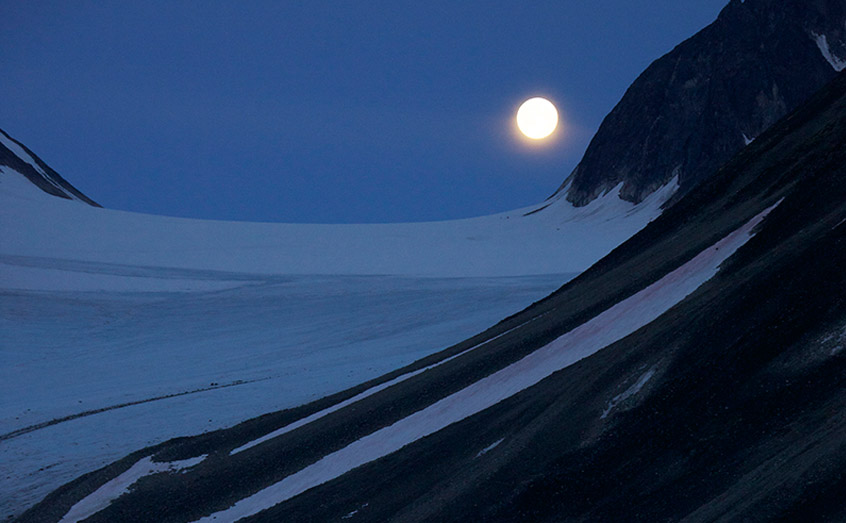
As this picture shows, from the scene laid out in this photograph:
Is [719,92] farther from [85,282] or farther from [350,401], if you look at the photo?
[350,401]

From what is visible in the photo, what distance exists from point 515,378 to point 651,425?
5487 millimetres

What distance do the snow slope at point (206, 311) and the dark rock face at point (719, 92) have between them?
18.8 feet

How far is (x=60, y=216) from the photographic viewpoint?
73500 millimetres

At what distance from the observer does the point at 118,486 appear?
16.0 metres

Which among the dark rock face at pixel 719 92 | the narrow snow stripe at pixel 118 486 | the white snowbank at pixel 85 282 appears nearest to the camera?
the narrow snow stripe at pixel 118 486

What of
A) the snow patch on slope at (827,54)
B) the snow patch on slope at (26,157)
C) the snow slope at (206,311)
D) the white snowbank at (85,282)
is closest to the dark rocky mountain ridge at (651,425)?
the snow slope at (206,311)

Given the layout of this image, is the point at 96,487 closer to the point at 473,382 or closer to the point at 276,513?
the point at 276,513


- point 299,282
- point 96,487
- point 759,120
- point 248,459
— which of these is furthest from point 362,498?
point 759,120

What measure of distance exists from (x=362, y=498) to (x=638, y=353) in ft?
14.7

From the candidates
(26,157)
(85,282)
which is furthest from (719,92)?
(26,157)

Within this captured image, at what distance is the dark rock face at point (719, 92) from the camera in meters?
78.2

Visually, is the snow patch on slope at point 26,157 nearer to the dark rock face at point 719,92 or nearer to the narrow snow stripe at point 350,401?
the dark rock face at point 719,92

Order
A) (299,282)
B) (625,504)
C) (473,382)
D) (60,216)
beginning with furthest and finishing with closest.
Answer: (60,216) < (299,282) < (473,382) < (625,504)

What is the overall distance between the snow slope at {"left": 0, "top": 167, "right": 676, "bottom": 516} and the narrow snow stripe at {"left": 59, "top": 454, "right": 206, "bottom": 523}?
1.53 m
